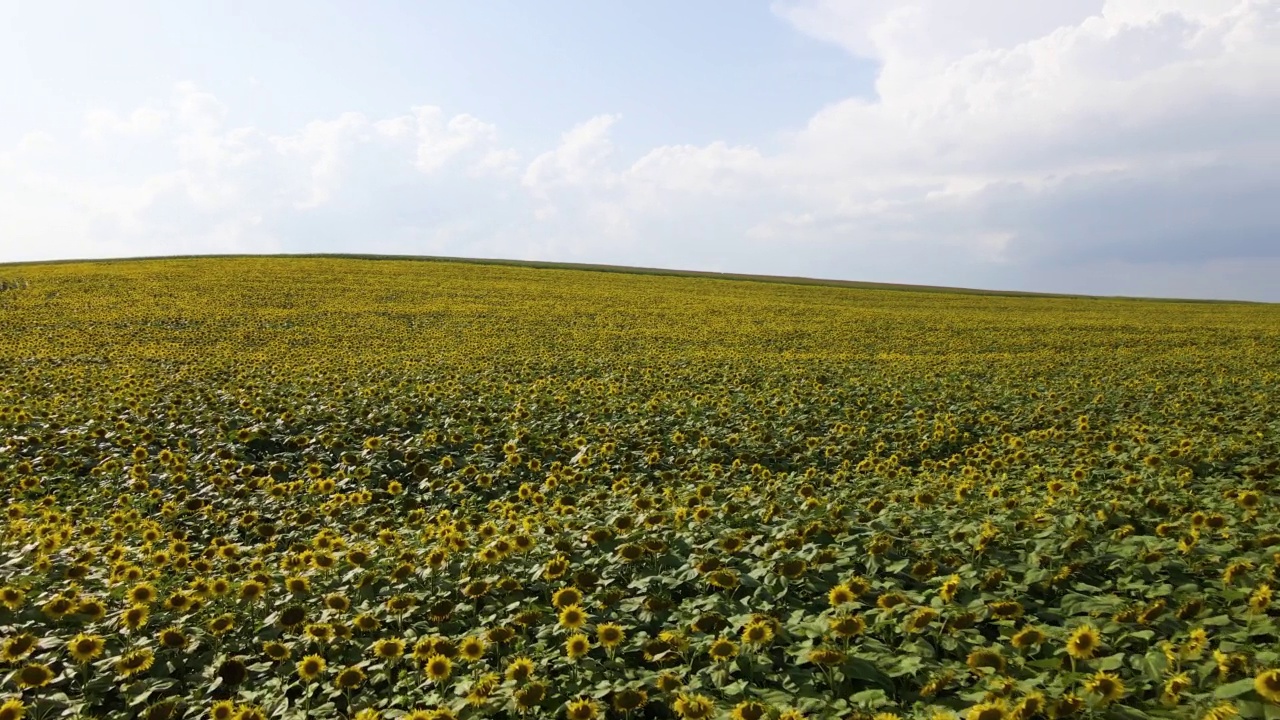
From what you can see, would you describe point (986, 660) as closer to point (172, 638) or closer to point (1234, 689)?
point (1234, 689)

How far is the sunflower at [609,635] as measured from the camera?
168 inches

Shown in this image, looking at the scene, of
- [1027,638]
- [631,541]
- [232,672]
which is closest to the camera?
[1027,638]

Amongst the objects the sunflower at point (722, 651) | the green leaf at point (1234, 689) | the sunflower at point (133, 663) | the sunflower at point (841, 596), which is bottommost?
the sunflower at point (133, 663)

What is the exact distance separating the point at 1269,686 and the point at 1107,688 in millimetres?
583

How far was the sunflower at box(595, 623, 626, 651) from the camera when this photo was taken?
14.0 feet

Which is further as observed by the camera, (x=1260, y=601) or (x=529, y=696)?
(x=1260, y=601)

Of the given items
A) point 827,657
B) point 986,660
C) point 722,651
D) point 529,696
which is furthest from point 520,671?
point 986,660

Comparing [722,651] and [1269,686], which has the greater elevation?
[1269,686]

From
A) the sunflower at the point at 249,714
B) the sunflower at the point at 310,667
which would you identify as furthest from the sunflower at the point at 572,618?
the sunflower at the point at 249,714

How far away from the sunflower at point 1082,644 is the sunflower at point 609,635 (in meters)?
2.24

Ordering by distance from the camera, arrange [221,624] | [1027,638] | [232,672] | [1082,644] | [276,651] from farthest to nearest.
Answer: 1. [221,624]
2. [276,651]
3. [232,672]
4. [1027,638]
5. [1082,644]

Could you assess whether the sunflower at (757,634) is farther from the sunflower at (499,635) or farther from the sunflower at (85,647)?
the sunflower at (85,647)

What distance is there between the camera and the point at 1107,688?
343 cm

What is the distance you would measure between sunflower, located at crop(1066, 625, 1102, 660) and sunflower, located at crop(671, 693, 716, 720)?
1.73m
